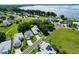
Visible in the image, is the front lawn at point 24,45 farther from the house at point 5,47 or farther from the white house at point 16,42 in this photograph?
the house at point 5,47

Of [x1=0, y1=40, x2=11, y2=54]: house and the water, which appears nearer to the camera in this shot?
[x1=0, y1=40, x2=11, y2=54]: house

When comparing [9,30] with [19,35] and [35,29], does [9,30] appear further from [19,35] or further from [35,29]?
[35,29]

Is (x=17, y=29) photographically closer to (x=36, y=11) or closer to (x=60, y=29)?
(x=36, y=11)

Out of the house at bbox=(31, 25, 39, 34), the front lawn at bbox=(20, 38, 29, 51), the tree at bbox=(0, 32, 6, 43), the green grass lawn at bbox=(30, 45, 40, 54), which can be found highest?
the house at bbox=(31, 25, 39, 34)

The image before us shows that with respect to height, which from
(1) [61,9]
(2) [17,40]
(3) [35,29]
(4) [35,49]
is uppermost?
(1) [61,9]

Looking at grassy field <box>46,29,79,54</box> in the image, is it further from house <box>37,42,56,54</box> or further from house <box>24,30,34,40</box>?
house <box>24,30,34,40</box>

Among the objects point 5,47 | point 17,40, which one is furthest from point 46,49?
point 5,47

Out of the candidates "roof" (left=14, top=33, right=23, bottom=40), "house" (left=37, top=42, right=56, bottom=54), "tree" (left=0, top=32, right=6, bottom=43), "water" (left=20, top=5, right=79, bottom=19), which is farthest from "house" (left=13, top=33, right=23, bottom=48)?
"water" (left=20, top=5, right=79, bottom=19)

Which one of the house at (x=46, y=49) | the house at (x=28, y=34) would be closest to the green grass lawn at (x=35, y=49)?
the house at (x=46, y=49)
